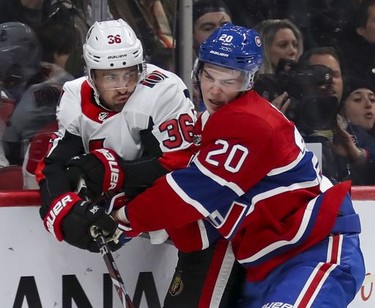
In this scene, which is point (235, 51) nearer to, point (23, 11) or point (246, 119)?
point (246, 119)

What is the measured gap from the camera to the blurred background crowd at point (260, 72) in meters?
3.54

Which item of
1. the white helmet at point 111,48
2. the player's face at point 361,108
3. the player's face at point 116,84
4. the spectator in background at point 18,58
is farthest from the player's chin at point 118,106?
the player's face at point 361,108

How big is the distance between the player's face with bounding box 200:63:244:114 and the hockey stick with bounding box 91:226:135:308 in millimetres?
470

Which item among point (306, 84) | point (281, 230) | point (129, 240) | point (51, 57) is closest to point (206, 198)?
point (281, 230)

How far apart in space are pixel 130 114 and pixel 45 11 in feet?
2.60

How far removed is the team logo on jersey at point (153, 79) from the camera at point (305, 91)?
2.77ft

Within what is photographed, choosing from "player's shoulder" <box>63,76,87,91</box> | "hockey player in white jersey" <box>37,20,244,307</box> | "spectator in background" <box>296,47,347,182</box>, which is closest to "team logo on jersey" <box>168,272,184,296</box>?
"hockey player in white jersey" <box>37,20,244,307</box>

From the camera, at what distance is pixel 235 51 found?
280cm

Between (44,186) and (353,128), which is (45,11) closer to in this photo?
(44,186)

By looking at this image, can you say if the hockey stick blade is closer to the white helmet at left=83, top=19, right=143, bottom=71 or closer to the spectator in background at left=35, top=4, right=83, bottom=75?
the white helmet at left=83, top=19, right=143, bottom=71

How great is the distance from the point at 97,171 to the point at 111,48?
1.09 feet

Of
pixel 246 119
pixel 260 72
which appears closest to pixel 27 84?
pixel 260 72

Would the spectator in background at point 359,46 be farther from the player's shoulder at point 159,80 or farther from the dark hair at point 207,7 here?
the player's shoulder at point 159,80

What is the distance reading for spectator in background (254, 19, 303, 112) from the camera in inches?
155
